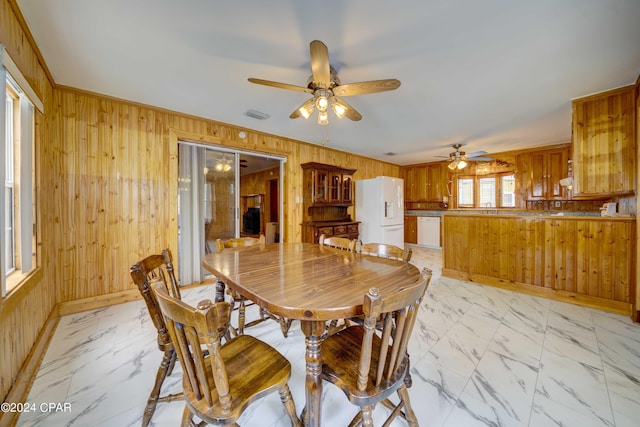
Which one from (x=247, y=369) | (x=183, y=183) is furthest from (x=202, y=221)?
(x=247, y=369)

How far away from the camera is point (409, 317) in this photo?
3.31ft

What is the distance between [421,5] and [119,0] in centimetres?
186

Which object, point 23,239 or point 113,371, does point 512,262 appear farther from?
point 23,239

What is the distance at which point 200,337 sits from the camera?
85 cm

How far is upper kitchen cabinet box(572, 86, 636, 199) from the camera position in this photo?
257cm

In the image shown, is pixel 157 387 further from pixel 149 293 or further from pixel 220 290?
pixel 220 290

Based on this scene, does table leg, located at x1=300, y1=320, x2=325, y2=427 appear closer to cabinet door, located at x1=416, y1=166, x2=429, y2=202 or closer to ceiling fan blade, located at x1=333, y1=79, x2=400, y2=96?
ceiling fan blade, located at x1=333, y1=79, x2=400, y2=96

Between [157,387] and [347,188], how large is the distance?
445 centimetres

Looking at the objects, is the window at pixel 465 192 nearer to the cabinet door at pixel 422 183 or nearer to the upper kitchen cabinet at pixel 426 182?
the upper kitchen cabinet at pixel 426 182

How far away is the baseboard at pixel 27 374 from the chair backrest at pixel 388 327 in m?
1.85

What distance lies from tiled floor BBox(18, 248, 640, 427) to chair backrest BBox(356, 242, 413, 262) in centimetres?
81

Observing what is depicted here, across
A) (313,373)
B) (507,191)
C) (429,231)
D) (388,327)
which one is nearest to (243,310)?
(313,373)

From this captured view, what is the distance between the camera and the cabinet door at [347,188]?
510 centimetres

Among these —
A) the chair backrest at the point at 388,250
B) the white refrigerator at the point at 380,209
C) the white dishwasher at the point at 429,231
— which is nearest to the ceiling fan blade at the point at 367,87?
the chair backrest at the point at 388,250
